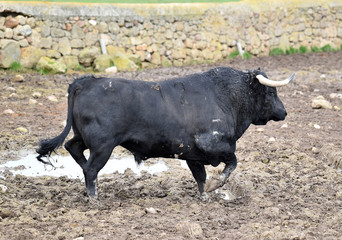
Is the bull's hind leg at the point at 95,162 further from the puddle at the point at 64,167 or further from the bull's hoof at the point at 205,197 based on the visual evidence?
the puddle at the point at 64,167

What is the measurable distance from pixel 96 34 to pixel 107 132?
424 inches

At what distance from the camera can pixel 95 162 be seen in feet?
20.8

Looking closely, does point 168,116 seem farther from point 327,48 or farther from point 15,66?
point 327,48

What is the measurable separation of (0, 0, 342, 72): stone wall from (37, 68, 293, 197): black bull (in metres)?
8.82

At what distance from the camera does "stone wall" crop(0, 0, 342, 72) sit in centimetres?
1536

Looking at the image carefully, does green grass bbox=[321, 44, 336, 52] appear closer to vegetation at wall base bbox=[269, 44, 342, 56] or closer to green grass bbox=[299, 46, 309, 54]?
vegetation at wall base bbox=[269, 44, 342, 56]

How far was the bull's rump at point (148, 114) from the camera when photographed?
6.28m

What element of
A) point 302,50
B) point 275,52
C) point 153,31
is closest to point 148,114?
point 153,31

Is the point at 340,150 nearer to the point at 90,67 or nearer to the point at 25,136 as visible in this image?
the point at 25,136

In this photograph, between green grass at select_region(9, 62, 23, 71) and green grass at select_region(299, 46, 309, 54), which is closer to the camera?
green grass at select_region(9, 62, 23, 71)

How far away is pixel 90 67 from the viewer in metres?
16.2

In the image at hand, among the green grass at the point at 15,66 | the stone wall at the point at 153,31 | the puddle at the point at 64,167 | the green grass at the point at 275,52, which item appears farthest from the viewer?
the green grass at the point at 275,52

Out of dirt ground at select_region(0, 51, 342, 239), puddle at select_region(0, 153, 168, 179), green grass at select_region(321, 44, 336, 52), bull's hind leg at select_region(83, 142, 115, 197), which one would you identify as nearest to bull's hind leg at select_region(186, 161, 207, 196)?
dirt ground at select_region(0, 51, 342, 239)

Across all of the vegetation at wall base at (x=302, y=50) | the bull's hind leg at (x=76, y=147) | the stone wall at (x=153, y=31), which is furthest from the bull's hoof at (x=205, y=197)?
the vegetation at wall base at (x=302, y=50)
